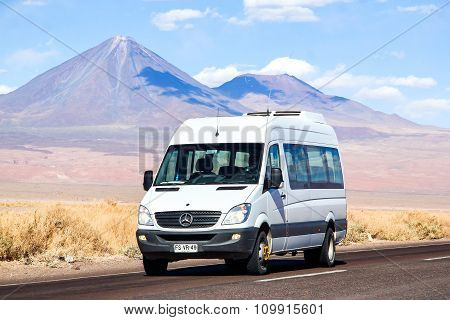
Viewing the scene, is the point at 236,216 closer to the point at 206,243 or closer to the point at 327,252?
the point at 206,243

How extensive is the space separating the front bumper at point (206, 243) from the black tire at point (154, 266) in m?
0.53

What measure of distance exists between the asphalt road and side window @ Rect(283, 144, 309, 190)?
5.26 feet

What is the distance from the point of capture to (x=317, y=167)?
63.4 ft

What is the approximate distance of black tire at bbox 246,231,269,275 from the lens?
52.2 ft

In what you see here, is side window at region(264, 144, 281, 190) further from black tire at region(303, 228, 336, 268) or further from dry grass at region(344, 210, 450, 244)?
dry grass at region(344, 210, 450, 244)

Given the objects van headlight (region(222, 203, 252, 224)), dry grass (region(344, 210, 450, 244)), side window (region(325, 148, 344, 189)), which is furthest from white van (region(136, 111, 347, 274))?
Result: dry grass (region(344, 210, 450, 244))

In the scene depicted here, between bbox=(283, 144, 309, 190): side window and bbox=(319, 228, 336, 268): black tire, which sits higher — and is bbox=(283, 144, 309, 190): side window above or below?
above

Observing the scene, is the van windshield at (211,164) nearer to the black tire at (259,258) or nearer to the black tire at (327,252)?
the black tire at (259,258)

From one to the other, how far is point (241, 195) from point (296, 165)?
2679 mm

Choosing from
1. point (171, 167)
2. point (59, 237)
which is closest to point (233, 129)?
point (171, 167)

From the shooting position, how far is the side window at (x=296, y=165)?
1780 centimetres

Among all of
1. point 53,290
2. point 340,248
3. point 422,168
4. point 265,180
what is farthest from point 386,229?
point 422,168

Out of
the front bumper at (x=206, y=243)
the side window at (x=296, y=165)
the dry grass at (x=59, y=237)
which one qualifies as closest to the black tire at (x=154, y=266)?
the front bumper at (x=206, y=243)
